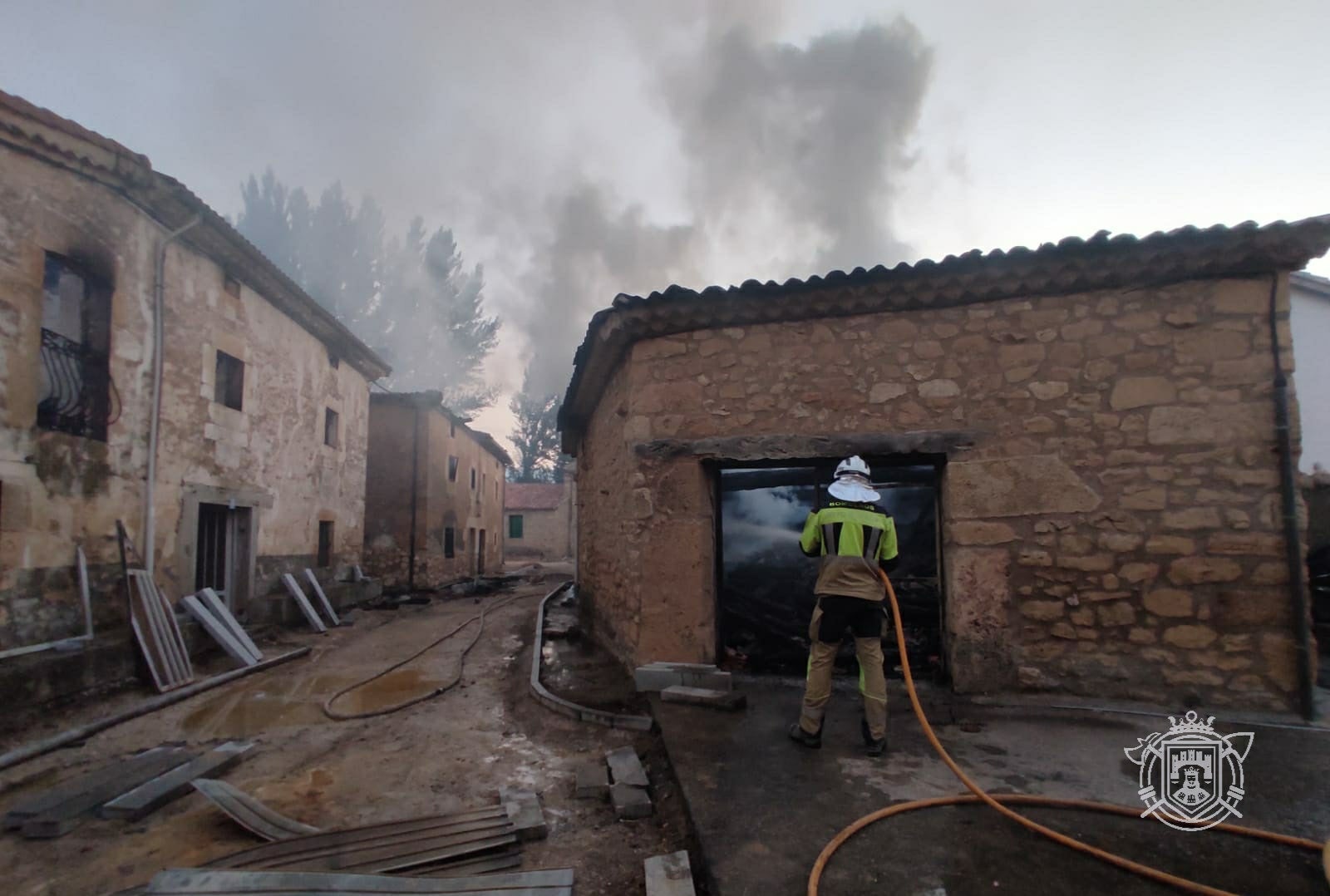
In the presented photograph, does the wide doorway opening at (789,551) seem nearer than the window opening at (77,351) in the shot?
No

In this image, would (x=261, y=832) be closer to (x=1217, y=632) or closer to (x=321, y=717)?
(x=321, y=717)

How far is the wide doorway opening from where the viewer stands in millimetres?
8078

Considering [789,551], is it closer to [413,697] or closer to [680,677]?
[680,677]

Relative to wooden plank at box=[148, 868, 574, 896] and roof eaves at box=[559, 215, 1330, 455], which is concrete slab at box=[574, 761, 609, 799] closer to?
wooden plank at box=[148, 868, 574, 896]

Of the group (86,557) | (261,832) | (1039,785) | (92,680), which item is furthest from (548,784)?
(86,557)

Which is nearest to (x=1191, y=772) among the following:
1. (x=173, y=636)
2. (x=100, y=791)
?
(x=100, y=791)

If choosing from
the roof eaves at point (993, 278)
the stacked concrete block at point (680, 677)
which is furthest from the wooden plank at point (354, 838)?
the roof eaves at point (993, 278)

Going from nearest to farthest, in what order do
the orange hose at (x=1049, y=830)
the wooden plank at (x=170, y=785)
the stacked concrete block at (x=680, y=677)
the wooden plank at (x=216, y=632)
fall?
the orange hose at (x=1049, y=830) → the wooden plank at (x=170, y=785) → the stacked concrete block at (x=680, y=677) → the wooden plank at (x=216, y=632)

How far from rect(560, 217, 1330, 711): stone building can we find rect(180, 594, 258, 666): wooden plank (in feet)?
19.4

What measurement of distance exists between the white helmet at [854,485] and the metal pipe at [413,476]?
16.5m

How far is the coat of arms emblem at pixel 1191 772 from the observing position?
313 cm

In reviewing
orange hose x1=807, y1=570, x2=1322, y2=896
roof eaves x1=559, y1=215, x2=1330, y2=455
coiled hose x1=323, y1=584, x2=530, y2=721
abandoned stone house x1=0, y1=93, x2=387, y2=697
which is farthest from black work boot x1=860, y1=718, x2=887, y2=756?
abandoned stone house x1=0, y1=93, x2=387, y2=697

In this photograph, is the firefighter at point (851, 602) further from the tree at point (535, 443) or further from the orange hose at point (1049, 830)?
the tree at point (535, 443)

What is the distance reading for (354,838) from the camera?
344 centimetres
